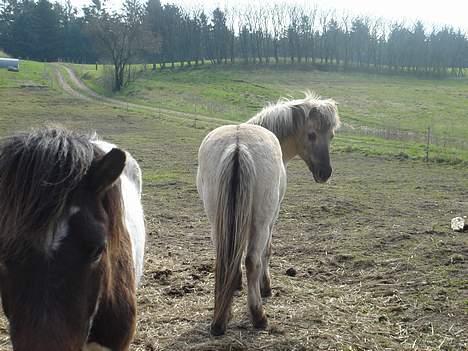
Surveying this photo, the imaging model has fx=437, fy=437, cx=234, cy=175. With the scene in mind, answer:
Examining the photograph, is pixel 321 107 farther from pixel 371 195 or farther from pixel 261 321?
pixel 371 195

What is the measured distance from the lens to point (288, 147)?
6.02m

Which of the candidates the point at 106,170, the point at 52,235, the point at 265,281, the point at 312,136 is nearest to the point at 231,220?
the point at 265,281

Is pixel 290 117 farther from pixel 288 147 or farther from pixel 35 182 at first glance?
pixel 35 182

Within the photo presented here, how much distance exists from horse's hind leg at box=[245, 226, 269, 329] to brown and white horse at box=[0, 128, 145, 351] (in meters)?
2.17

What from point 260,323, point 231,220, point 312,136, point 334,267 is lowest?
point 334,267

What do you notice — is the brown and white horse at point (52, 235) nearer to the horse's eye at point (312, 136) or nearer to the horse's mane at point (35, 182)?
the horse's mane at point (35, 182)

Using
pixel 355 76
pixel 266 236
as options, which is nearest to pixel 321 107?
pixel 266 236

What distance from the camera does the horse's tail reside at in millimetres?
3930

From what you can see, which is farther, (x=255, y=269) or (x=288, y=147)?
(x=288, y=147)

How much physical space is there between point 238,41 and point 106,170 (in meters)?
72.6

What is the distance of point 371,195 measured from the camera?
10180 millimetres

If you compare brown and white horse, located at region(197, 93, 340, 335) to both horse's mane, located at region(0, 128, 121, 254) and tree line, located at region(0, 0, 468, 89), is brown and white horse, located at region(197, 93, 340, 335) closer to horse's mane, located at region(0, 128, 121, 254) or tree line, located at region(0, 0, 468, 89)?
horse's mane, located at region(0, 128, 121, 254)

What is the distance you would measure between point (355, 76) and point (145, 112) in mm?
41872

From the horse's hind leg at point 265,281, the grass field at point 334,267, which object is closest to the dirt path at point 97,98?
the grass field at point 334,267
